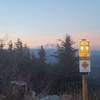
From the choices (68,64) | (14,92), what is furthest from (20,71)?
(14,92)

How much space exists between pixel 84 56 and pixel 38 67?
28149mm

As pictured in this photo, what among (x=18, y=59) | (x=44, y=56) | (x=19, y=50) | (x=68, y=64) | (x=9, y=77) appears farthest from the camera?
(x=44, y=56)

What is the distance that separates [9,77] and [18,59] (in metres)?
9.06

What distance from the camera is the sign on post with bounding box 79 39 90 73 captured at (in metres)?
11.2

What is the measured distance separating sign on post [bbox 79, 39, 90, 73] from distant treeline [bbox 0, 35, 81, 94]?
589 inches

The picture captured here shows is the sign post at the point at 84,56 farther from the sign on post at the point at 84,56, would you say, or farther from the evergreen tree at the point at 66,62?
the evergreen tree at the point at 66,62

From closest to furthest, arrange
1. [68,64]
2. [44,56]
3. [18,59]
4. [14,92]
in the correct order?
[14,92]
[18,59]
[68,64]
[44,56]

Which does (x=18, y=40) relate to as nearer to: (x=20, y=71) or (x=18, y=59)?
(x=18, y=59)

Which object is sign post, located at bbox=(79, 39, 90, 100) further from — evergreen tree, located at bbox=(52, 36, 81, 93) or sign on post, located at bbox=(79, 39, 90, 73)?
evergreen tree, located at bbox=(52, 36, 81, 93)

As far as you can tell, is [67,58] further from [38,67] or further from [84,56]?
[84,56]

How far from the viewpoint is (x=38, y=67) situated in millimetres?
39312

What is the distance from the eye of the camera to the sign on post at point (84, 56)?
11.2 meters

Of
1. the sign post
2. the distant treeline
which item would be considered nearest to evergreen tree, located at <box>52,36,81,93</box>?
the distant treeline

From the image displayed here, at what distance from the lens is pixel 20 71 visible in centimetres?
3247
